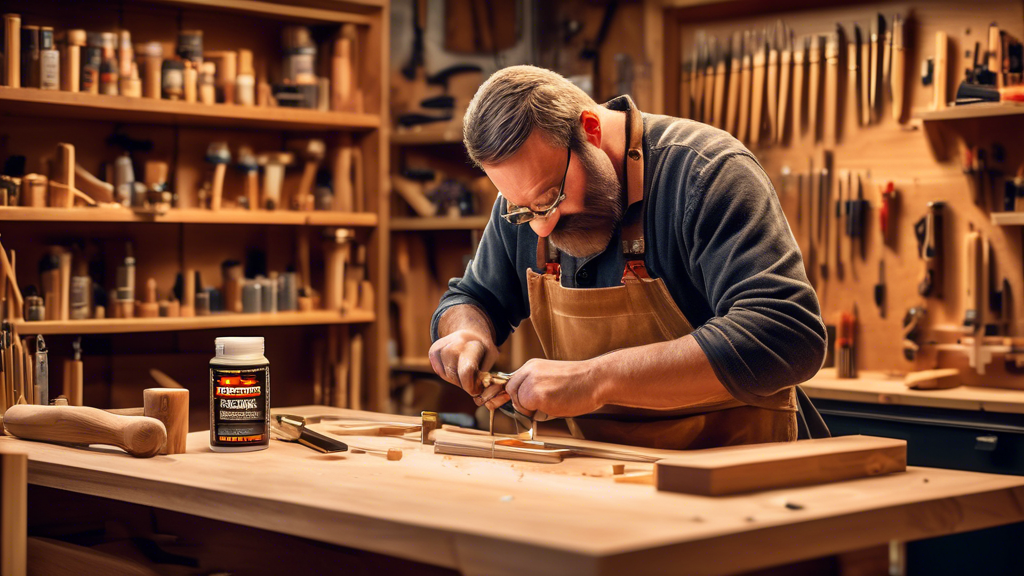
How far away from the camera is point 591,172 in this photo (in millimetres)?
2186

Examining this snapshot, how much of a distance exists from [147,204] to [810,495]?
310cm

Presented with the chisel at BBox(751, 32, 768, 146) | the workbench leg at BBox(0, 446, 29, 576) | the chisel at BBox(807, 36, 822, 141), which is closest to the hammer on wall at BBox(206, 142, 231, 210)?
the chisel at BBox(751, 32, 768, 146)

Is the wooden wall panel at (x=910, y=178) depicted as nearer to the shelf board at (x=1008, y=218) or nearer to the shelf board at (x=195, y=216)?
the shelf board at (x=1008, y=218)

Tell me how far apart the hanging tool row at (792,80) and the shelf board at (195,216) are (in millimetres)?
1567

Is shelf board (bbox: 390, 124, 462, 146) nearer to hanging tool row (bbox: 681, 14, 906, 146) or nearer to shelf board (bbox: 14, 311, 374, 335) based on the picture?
shelf board (bbox: 14, 311, 374, 335)

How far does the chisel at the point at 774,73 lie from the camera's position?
13.7 feet

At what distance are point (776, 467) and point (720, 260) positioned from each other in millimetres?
556

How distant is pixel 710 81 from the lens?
4371 millimetres

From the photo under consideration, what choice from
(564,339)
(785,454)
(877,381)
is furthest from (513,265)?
(877,381)

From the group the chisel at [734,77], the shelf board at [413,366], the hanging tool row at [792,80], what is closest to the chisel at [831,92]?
the hanging tool row at [792,80]

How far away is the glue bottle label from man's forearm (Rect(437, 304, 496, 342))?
1.88ft

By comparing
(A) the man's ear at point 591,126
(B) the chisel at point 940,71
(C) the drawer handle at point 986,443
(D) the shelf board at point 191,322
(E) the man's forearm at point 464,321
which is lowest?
(C) the drawer handle at point 986,443

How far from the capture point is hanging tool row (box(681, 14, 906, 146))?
13.0ft

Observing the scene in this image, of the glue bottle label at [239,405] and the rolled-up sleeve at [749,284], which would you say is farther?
the glue bottle label at [239,405]
